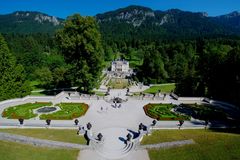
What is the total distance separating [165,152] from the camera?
Result: 94.9 feet

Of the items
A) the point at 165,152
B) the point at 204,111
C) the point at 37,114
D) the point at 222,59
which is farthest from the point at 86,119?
the point at 222,59

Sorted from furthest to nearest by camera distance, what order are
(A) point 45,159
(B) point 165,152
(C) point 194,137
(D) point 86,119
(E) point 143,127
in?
(D) point 86,119, (E) point 143,127, (C) point 194,137, (B) point 165,152, (A) point 45,159

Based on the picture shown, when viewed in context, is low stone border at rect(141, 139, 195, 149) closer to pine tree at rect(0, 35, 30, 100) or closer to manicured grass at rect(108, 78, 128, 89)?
pine tree at rect(0, 35, 30, 100)

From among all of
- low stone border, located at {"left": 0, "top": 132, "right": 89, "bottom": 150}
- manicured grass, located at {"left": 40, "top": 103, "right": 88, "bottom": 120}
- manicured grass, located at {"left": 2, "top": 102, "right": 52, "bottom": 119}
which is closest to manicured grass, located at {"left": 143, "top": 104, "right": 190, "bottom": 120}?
manicured grass, located at {"left": 40, "top": 103, "right": 88, "bottom": 120}

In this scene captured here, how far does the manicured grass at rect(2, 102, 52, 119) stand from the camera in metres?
39.3

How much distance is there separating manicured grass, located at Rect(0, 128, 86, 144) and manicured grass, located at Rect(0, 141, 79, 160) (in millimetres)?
2737

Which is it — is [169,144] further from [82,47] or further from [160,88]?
[160,88]

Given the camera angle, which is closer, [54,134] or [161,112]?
[54,134]

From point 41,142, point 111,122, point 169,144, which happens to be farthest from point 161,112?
point 41,142

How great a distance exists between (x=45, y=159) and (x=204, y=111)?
25.9m

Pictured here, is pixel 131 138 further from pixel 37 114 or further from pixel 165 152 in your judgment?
pixel 37 114

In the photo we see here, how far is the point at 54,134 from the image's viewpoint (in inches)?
1304

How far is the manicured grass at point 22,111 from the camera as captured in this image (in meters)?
39.3

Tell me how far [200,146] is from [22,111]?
27.8 meters
